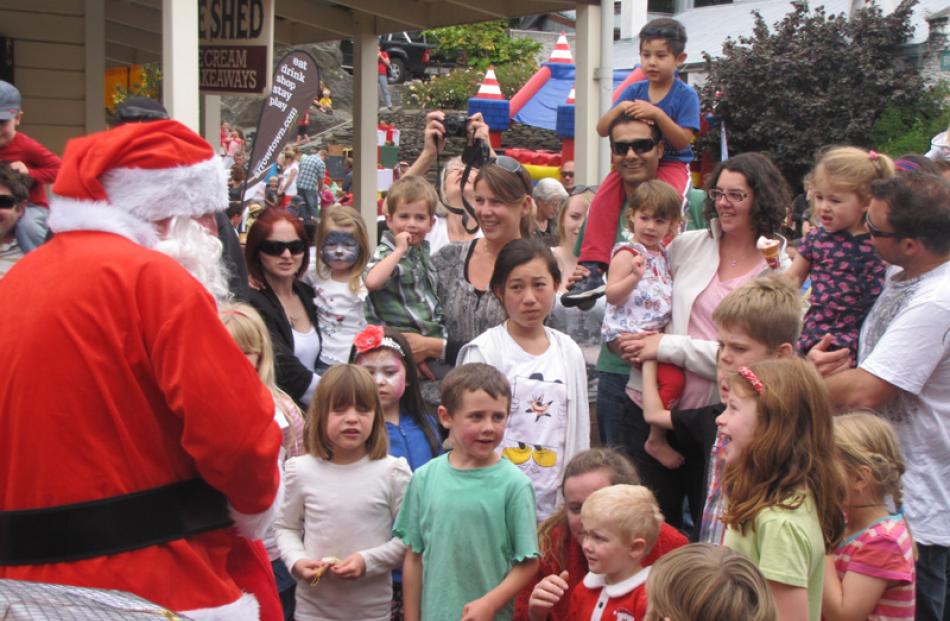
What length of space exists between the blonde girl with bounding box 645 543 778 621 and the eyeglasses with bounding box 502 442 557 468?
1566mm

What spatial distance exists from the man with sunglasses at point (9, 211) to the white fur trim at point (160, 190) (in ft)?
9.15

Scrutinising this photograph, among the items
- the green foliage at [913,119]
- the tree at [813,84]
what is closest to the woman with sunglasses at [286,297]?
the green foliage at [913,119]

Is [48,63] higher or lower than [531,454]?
higher

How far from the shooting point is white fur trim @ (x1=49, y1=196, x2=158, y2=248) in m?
2.60

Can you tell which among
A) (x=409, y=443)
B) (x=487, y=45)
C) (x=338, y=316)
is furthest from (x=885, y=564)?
(x=487, y=45)

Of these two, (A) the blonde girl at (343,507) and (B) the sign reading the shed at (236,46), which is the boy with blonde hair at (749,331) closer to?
(A) the blonde girl at (343,507)

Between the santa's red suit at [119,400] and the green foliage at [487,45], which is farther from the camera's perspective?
the green foliage at [487,45]

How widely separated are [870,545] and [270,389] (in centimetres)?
213

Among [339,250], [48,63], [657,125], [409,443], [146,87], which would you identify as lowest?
[409,443]

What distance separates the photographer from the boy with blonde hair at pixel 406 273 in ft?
16.3

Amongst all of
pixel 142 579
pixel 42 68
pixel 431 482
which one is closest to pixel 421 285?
pixel 431 482

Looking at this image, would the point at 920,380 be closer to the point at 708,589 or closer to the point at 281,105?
the point at 708,589

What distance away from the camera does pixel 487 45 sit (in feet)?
110

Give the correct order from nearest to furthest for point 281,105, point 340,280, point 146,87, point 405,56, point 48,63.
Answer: point 340,280 → point 281,105 → point 48,63 → point 146,87 → point 405,56
